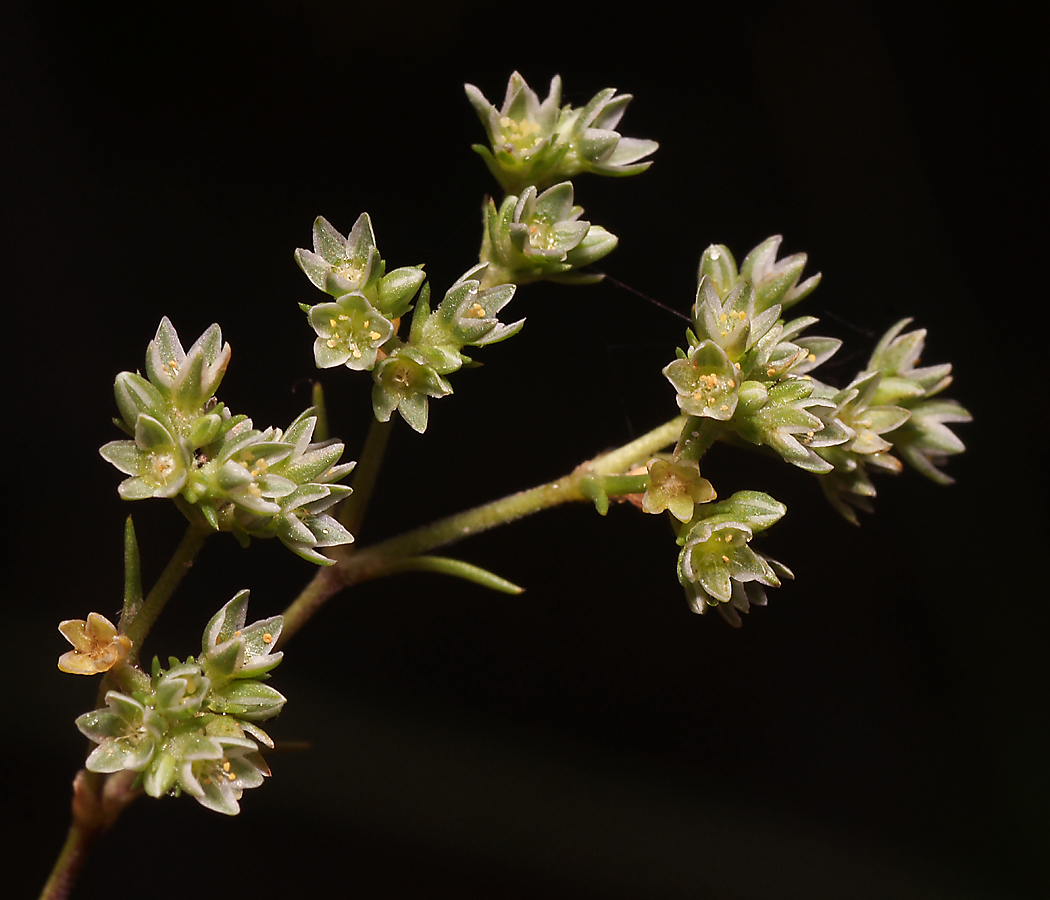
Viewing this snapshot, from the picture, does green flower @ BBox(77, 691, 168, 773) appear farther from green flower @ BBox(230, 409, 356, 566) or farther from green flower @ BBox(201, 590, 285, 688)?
green flower @ BBox(230, 409, 356, 566)

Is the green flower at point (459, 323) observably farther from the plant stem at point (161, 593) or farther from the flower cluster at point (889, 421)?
the flower cluster at point (889, 421)

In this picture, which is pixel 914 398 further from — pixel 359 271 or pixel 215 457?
pixel 215 457

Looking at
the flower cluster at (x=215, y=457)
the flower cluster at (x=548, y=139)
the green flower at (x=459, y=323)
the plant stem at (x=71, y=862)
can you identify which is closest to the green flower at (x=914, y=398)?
the flower cluster at (x=548, y=139)

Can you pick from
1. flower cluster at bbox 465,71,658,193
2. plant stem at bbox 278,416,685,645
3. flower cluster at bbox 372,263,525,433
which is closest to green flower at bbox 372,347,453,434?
flower cluster at bbox 372,263,525,433

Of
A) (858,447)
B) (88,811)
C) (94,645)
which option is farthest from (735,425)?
(88,811)

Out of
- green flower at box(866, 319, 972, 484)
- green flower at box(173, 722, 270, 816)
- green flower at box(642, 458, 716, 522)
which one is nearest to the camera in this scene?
green flower at box(173, 722, 270, 816)

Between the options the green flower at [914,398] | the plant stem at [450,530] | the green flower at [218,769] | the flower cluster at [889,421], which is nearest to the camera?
the green flower at [218,769]
